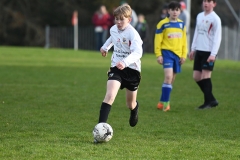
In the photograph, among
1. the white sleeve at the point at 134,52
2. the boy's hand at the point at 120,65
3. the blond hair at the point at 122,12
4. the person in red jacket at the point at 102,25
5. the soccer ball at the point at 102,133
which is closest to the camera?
the soccer ball at the point at 102,133

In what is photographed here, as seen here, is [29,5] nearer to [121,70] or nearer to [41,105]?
[41,105]

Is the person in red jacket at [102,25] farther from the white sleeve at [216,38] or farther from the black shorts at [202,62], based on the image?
the white sleeve at [216,38]

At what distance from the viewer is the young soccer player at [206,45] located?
36.8 feet

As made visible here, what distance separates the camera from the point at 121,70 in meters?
8.24

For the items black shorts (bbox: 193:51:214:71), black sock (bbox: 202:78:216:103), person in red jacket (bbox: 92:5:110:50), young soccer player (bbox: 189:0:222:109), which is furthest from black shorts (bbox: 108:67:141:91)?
person in red jacket (bbox: 92:5:110:50)

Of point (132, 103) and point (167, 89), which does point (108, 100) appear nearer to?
point (132, 103)

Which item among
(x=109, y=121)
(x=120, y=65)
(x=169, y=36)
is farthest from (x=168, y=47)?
(x=120, y=65)

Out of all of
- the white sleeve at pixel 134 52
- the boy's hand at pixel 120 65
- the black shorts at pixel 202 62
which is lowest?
the black shorts at pixel 202 62

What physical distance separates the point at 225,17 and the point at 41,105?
16235 millimetres

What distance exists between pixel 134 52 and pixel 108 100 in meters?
0.70

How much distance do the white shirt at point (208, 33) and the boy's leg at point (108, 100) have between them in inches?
143

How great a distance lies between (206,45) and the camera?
37.4 ft

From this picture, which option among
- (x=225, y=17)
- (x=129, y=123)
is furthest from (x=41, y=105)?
(x=225, y=17)

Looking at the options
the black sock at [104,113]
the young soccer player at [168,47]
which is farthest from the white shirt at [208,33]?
the black sock at [104,113]
